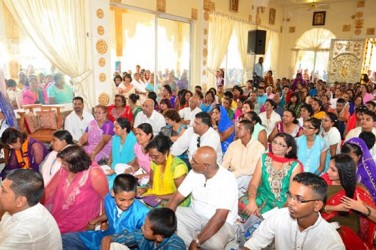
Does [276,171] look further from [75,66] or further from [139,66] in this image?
[139,66]

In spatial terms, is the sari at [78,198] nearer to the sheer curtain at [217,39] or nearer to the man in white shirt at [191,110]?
the man in white shirt at [191,110]

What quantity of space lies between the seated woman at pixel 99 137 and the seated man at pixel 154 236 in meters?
2.08

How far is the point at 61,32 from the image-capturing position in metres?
4.85

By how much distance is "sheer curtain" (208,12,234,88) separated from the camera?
26.7 feet

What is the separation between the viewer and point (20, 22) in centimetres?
436

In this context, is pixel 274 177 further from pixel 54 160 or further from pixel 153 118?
pixel 153 118

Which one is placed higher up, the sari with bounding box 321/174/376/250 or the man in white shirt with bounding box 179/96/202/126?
the man in white shirt with bounding box 179/96/202/126

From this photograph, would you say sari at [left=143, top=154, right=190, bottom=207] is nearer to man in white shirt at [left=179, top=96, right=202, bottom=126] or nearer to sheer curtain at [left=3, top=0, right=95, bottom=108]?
man in white shirt at [left=179, top=96, right=202, bottom=126]

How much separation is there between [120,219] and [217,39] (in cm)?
712

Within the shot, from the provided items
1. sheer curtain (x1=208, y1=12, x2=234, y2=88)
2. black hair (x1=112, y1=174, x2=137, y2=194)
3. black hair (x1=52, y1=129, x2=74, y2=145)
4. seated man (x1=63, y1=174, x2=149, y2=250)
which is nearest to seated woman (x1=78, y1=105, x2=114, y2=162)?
black hair (x1=52, y1=129, x2=74, y2=145)

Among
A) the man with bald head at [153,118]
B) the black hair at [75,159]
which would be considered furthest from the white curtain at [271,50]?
the black hair at [75,159]

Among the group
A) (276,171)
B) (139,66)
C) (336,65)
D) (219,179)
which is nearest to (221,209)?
(219,179)

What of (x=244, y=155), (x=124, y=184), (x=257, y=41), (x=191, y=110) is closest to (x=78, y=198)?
(x=124, y=184)

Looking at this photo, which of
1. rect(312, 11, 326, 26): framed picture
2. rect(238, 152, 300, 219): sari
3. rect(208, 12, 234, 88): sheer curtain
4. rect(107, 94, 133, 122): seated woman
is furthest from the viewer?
rect(312, 11, 326, 26): framed picture
